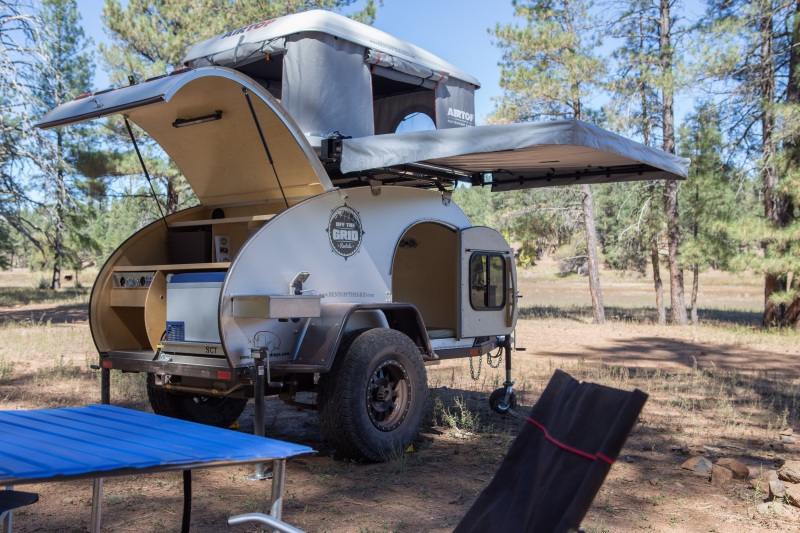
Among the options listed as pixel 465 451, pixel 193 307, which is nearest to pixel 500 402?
pixel 465 451

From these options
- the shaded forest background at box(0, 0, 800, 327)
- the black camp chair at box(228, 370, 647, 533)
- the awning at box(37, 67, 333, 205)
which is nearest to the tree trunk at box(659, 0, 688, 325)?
the shaded forest background at box(0, 0, 800, 327)

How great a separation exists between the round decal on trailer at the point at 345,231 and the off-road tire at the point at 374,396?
0.75 metres

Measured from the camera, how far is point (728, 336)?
58.6 ft

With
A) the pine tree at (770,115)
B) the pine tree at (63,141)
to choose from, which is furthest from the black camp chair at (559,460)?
the pine tree at (770,115)

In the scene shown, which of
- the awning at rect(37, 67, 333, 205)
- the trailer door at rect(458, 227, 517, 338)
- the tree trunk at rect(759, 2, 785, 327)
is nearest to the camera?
the awning at rect(37, 67, 333, 205)

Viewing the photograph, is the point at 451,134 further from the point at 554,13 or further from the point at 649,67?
the point at 554,13

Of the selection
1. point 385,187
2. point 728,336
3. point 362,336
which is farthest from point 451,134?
point 728,336

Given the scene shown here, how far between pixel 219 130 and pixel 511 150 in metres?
2.57

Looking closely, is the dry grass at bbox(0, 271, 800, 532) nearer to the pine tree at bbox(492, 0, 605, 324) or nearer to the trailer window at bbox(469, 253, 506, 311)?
the trailer window at bbox(469, 253, 506, 311)

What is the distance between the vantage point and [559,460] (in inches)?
106

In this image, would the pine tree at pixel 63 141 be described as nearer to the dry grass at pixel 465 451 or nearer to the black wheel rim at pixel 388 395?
the dry grass at pixel 465 451

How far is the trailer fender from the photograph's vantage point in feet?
19.8

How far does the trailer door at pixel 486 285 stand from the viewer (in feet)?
26.6

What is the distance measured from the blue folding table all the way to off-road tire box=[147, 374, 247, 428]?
3.78 metres
